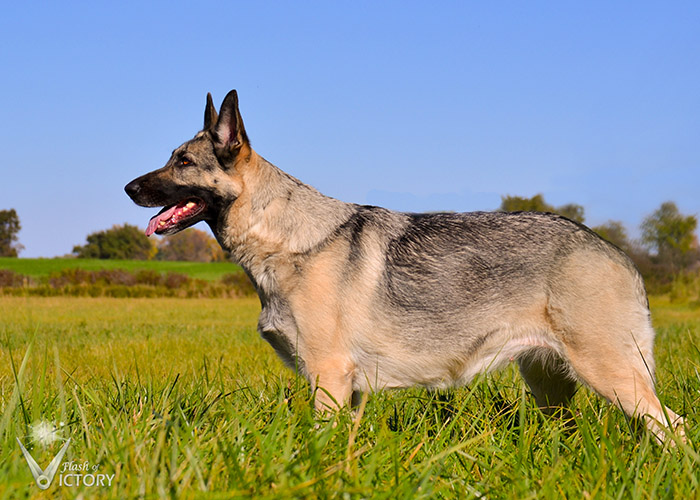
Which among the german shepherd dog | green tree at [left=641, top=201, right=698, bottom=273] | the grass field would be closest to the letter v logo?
the grass field

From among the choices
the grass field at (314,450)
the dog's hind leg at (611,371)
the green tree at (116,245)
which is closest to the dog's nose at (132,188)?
the grass field at (314,450)

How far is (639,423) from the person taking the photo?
3.89 meters

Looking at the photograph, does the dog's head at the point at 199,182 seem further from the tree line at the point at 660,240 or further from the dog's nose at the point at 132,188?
the tree line at the point at 660,240

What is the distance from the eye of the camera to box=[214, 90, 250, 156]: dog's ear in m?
4.21

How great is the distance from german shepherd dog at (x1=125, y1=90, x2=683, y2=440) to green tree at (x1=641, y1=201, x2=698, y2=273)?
33.5m

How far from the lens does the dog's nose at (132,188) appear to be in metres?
4.33

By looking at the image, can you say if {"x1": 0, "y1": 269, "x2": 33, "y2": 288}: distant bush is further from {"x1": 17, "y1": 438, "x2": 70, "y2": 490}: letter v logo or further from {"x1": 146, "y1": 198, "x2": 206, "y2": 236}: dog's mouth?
{"x1": 17, "y1": 438, "x2": 70, "y2": 490}: letter v logo

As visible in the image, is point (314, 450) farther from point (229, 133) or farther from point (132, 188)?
point (132, 188)

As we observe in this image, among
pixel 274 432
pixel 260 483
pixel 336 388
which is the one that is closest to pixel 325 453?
pixel 274 432

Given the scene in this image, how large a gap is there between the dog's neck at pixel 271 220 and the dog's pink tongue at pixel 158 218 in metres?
0.34

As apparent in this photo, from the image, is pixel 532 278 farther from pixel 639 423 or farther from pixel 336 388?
pixel 336 388

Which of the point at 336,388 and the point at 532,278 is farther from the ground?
the point at 532,278

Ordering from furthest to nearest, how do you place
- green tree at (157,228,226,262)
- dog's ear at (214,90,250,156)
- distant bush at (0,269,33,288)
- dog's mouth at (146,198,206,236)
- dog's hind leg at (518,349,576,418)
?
green tree at (157,228,226,262) < distant bush at (0,269,33,288) < dog's hind leg at (518,349,576,418) < dog's mouth at (146,198,206,236) < dog's ear at (214,90,250,156)

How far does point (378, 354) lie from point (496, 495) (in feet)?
5.51
